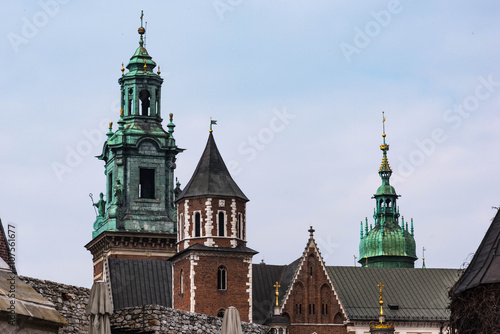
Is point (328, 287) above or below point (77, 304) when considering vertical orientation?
above

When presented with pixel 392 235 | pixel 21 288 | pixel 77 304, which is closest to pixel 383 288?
pixel 392 235

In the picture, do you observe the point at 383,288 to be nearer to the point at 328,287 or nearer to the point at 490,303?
the point at 328,287

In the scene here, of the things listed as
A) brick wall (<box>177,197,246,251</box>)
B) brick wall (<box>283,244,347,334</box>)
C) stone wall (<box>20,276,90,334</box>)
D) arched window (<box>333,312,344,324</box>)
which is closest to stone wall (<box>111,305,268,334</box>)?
stone wall (<box>20,276,90,334</box>)

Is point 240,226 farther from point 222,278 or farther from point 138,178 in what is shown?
point 138,178

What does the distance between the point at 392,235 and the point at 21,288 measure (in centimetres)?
7902

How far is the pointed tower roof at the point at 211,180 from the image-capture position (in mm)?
72938

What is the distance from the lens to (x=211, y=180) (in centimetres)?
7369

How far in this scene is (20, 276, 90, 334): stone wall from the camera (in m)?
28.4

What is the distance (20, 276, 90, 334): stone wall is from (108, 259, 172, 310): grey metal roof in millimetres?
45347

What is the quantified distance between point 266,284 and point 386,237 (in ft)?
70.3

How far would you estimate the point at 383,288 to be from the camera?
3334 inches

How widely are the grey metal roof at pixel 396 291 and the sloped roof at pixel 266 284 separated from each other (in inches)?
157

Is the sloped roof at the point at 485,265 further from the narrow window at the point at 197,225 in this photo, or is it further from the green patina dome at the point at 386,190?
the green patina dome at the point at 386,190

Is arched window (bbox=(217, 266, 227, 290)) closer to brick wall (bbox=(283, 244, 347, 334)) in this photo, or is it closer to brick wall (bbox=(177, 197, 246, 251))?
brick wall (bbox=(177, 197, 246, 251))
